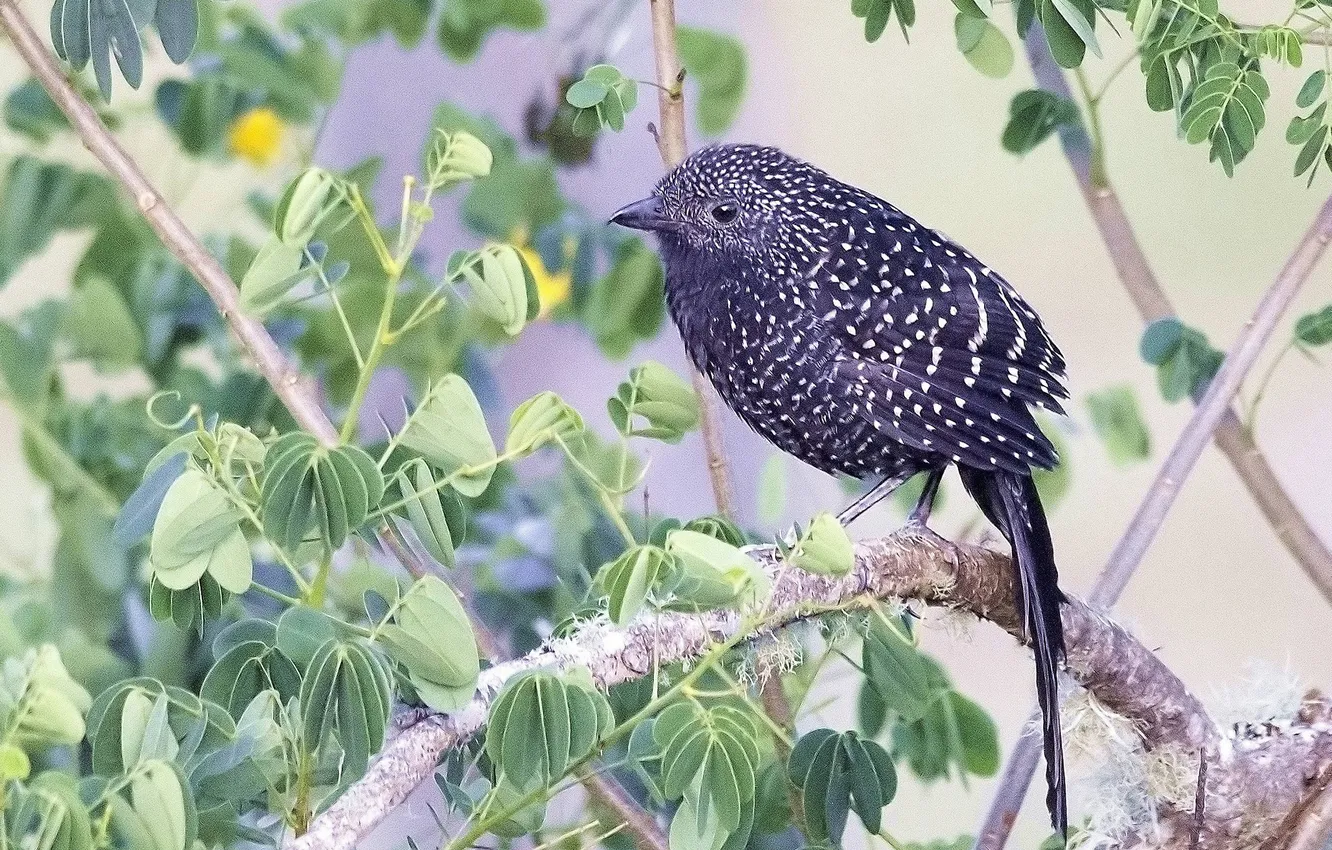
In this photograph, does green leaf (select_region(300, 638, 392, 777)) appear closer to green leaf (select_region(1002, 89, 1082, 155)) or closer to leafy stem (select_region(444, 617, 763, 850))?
leafy stem (select_region(444, 617, 763, 850))

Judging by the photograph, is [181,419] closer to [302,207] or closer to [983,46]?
[302,207]

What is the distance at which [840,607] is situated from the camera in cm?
91

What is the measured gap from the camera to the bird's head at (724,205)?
4.42ft

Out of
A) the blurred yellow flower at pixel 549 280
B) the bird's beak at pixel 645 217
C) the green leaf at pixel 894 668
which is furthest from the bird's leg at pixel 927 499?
the blurred yellow flower at pixel 549 280

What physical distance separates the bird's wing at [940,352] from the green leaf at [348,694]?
0.68 meters

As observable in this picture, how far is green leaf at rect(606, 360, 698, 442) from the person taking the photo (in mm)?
987

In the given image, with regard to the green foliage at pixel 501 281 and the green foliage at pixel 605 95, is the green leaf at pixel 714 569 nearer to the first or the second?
the green foliage at pixel 501 281

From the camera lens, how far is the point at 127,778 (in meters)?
0.55

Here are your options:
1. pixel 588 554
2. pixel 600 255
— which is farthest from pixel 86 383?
pixel 588 554

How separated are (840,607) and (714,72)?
89 cm

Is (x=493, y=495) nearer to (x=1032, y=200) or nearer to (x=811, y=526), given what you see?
(x=811, y=526)

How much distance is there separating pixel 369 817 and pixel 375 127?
141 centimetres

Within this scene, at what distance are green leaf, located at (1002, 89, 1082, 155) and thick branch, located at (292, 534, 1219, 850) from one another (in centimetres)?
48

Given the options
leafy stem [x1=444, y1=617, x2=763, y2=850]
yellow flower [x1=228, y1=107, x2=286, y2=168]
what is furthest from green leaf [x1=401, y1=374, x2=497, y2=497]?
yellow flower [x1=228, y1=107, x2=286, y2=168]
